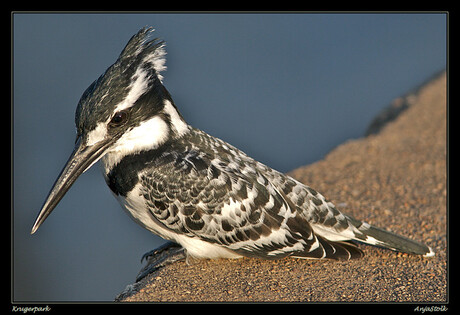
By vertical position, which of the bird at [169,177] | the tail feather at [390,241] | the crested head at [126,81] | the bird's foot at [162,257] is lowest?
the bird's foot at [162,257]

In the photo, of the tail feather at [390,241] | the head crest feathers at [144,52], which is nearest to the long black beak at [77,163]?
the head crest feathers at [144,52]

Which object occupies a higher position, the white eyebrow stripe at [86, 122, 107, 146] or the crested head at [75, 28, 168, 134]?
the crested head at [75, 28, 168, 134]

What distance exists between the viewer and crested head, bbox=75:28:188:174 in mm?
5887

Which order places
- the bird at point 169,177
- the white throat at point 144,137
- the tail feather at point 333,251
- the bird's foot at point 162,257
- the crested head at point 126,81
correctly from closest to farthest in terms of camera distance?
the crested head at point 126,81 < the bird at point 169,177 < the white throat at point 144,137 < the tail feather at point 333,251 < the bird's foot at point 162,257

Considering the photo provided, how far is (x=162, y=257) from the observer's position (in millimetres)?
7086

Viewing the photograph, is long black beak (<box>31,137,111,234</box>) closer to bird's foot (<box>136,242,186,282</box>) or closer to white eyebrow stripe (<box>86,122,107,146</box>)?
white eyebrow stripe (<box>86,122,107,146</box>)

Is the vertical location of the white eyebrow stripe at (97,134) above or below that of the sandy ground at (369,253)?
above

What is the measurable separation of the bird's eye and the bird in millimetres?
11

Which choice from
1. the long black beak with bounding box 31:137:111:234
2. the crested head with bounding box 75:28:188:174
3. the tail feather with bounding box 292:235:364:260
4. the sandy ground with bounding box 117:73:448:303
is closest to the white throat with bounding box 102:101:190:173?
the crested head with bounding box 75:28:188:174

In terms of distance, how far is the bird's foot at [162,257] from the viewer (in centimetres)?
673

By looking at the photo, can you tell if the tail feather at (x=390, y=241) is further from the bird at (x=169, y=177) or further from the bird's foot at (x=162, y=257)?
the bird's foot at (x=162, y=257)

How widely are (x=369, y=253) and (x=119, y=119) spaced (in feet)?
11.8

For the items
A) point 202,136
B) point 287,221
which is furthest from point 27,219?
point 287,221

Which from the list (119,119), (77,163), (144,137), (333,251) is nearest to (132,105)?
(119,119)
